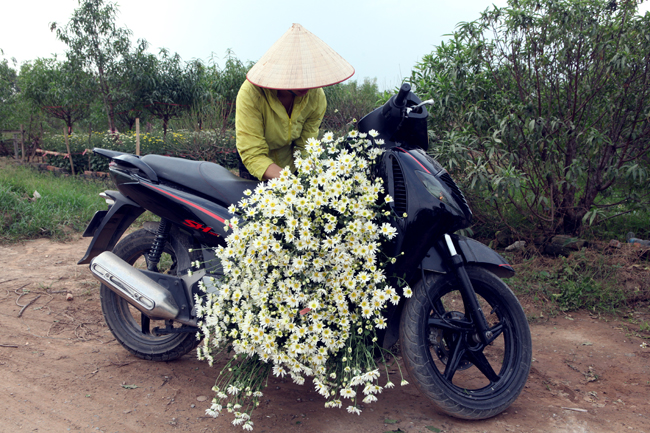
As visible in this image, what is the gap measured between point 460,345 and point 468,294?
0.99 ft

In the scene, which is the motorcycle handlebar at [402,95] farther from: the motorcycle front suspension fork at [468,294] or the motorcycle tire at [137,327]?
the motorcycle tire at [137,327]

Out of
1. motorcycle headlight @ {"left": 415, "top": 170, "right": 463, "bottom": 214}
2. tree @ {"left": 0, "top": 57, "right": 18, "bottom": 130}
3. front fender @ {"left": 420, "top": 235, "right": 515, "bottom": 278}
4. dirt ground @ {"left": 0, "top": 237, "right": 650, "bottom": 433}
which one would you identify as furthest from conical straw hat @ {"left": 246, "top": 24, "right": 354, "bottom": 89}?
tree @ {"left": 0, "top": 57, "right": 18, "bottom": 130}

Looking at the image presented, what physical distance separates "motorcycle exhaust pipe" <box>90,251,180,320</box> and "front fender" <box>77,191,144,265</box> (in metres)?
0.26

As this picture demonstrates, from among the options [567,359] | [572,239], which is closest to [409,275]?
[567,359]

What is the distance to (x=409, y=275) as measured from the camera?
218cm

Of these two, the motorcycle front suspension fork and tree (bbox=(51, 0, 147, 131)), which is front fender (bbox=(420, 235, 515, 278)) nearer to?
the motorcycle front suspension fork

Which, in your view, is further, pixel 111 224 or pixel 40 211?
pixel 40 211

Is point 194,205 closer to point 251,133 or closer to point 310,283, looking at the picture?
point 251,133

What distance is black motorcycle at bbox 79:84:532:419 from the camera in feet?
7.00

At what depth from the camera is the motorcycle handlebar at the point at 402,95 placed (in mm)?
2107

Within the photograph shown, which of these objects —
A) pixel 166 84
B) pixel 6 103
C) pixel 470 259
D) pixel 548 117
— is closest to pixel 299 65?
pixel 470 259

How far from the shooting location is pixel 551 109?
4.38 metres

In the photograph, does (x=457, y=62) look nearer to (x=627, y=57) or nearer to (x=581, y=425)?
(x=627, y=57)

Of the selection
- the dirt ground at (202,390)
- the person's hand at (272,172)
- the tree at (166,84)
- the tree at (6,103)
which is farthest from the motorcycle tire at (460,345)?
the tree at (6,103)
